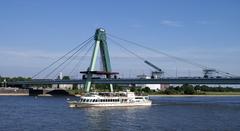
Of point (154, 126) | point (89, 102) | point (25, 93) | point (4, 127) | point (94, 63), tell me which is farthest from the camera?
point (25, 93)

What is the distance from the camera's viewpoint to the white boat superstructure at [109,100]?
7700 cm

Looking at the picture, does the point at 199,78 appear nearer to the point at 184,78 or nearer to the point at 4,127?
the point at 184,78

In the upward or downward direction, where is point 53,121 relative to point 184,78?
downward

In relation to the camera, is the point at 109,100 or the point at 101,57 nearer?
the point at 109,100

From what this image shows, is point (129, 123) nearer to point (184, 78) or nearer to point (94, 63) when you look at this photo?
point (184, 78)

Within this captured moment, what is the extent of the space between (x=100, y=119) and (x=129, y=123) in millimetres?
5014

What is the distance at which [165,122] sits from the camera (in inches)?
2045

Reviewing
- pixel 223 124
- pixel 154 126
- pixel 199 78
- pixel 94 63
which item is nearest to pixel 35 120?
pixel 154 126

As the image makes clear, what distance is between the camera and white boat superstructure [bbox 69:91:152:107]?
253ft

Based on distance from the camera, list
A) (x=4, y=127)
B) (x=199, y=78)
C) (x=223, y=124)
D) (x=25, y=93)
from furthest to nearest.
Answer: (x=25, y=93) → (x=199, y=78) → (x=223, y=124) → (x=4, y=127)

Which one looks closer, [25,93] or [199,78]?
[199,78]

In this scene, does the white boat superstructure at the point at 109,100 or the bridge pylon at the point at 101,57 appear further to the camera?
the bridge pylon at the point at 101,57

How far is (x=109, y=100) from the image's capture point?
80.1 metres

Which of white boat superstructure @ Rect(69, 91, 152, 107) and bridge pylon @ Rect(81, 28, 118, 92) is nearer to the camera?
white boat superstructure @ Rect(69, 91, 152, 107)
